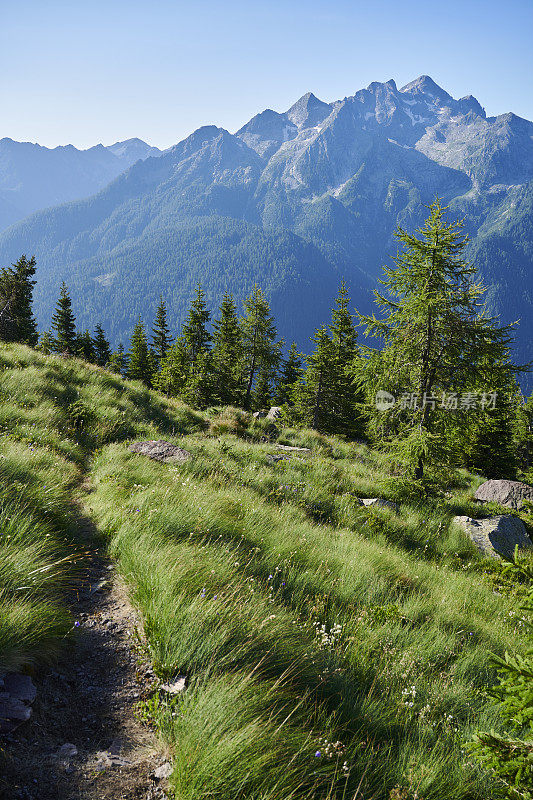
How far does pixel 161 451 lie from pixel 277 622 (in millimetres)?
5637

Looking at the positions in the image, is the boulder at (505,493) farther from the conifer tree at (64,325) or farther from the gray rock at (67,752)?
the conifer tree at (64,325)

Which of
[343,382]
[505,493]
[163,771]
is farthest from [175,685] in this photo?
[343,382]

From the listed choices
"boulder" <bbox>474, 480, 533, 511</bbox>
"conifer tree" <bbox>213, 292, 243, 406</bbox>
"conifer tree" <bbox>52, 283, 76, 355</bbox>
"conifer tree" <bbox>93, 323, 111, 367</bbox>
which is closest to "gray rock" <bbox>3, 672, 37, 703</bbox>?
"boulder" <bbox>474, 480, 533, 511</bbox>

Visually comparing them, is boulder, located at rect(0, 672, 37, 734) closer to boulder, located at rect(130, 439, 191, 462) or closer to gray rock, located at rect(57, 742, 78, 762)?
gray rock, located at rect(57, 742, 78, 762)

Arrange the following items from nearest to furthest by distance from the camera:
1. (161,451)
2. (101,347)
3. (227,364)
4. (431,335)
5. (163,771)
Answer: (163,771), (161,451), (431,335), (227,364), (101,347)

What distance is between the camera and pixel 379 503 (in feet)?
32.4

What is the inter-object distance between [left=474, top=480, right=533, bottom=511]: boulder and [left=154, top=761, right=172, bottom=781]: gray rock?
15939mm

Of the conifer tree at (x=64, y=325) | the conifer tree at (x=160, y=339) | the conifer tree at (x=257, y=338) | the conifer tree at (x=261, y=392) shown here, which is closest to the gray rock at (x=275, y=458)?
the conifer tree at (x=257, y=338)

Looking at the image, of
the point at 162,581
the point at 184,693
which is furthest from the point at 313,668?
the point at 162,581

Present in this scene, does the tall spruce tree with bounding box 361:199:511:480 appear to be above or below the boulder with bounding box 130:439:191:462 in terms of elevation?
above

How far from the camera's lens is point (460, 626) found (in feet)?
16.1

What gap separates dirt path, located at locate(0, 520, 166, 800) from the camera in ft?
6.08

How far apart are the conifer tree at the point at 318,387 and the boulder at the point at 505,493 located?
572 inches

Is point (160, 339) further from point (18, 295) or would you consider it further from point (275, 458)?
point (275, 458)
